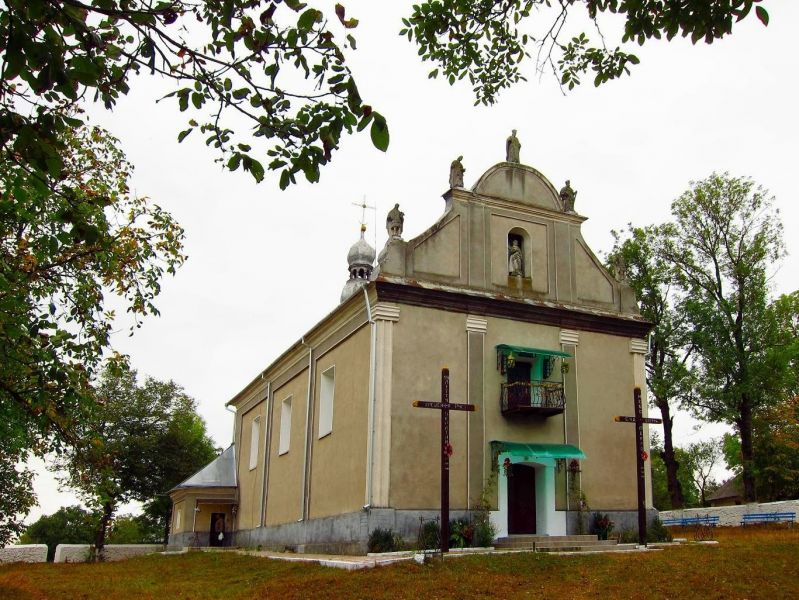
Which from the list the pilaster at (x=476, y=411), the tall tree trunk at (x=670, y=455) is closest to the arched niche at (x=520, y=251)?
the pilaster at (x=476, y=411)

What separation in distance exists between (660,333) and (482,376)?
61.8 ft

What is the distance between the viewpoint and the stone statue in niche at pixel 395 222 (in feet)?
67.8

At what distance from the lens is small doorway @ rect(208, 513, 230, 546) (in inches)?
1307

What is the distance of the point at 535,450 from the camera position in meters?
20.0

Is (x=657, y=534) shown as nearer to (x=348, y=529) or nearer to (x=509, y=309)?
(x=509, y=309)

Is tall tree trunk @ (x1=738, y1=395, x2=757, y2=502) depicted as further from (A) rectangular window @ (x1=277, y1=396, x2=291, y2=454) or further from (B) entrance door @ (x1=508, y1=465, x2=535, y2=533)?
(A) rectangular window @ (x1=277, y1=396, x2=291, y2=454)

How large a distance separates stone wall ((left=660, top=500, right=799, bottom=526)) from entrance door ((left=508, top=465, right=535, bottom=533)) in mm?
10614

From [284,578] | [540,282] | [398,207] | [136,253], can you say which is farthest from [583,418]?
[136,253]

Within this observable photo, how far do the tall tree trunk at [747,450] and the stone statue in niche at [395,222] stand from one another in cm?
2112

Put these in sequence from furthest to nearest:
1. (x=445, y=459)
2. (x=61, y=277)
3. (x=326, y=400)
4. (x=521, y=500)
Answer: (x=326, y=400)
(x=521, y=500)
(x=445, y=459)
(x=61, y=277)

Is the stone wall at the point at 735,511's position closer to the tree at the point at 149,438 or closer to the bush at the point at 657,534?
the bush at the point at 657,534

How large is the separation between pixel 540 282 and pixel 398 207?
4.66m

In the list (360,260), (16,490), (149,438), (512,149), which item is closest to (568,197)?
(512,149)

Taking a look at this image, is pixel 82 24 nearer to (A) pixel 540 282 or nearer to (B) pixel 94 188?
(B) pixel 94 188
